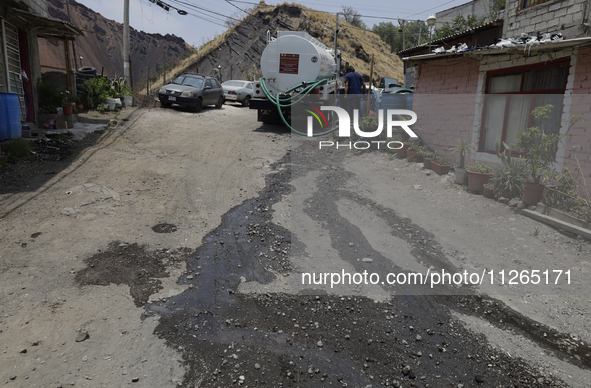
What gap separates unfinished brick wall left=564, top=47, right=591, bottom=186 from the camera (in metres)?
6.57

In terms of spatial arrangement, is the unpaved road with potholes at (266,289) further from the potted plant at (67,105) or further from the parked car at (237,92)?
the parked car at (237,92)

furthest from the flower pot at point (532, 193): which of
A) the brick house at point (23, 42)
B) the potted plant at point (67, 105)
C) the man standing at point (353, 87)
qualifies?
the potted plant at point (67, 105)

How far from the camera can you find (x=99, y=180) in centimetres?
718

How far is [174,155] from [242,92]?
12563 mm

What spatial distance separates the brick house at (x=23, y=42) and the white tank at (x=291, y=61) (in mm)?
5771

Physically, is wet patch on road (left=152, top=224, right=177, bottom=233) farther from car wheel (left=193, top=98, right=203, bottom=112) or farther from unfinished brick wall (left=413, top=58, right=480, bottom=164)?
car wheel (left=193, top=98, right=203, bottom=112)

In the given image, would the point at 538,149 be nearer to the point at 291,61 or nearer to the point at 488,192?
the point at 488,192

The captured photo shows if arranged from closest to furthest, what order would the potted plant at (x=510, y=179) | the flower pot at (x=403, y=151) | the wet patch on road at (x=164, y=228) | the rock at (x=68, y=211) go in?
the wet patch on road at (x=164, y=228) < the rock at (x=68, y=211) < the potted plant at (x=510, y=179) < the flower pot at (x=403, y=151)

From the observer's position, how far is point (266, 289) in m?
4.12

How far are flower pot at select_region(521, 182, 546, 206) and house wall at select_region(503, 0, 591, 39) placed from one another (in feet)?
9.84

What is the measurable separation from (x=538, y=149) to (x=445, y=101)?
393 centimetres

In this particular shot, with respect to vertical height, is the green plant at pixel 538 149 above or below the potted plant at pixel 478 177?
above

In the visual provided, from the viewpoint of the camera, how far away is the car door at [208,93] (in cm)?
1649

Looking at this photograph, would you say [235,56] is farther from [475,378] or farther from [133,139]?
[475,378]
